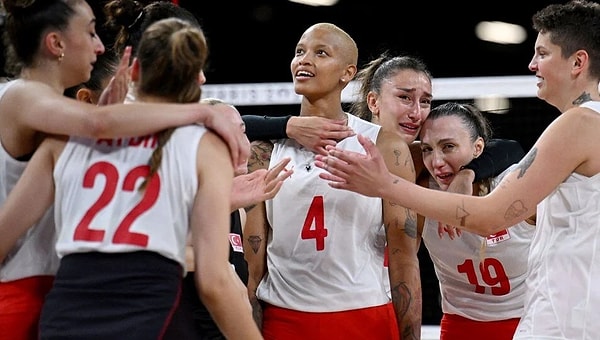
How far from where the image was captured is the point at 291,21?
1144cm

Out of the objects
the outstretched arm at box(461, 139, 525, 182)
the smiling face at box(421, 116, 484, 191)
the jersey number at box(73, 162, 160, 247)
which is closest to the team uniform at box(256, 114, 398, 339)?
the smiling face at box(421, 116, 484, 191)

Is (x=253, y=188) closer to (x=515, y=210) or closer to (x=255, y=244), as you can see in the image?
(x=255, y=244)

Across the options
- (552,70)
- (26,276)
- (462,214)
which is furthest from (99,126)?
(552,70)

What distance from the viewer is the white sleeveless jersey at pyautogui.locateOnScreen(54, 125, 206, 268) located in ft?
8.75

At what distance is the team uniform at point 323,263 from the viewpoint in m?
4.18

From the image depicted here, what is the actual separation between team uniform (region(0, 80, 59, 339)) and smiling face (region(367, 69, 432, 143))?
2.17m

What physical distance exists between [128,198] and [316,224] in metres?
1.68

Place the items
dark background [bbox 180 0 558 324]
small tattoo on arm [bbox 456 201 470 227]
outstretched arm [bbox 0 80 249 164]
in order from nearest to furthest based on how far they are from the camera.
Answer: outstretched arm [bbox 0 80 249 164]
small tattoo on arm [bbox 456 201 470 227]
dark background [bbox 180 0 558 324]

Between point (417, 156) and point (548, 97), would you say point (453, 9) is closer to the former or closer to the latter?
point (417, 156)

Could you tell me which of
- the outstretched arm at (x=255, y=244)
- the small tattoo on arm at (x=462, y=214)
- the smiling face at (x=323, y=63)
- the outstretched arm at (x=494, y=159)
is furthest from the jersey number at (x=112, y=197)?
the outstretched arm at (x=494, y=159)

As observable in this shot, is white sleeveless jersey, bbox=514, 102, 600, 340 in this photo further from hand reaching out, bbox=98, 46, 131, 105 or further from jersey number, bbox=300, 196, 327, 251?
hand reaching out, bbox=98, 46, 131, 105

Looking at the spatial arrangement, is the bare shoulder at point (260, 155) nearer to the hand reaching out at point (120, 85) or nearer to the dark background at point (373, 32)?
the hand reaching out at point (120, 85)

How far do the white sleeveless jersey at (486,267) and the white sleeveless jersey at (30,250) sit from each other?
2.19m

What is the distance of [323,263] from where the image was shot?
4.23 metres
